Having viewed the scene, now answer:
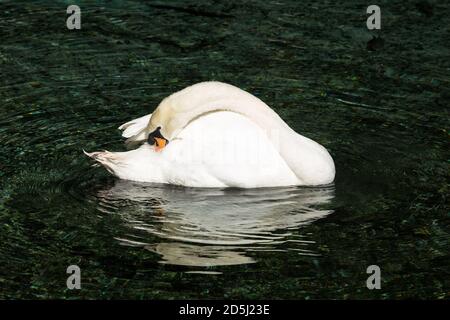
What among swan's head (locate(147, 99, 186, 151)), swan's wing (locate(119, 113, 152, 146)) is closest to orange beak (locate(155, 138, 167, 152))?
swan's head (locate(147, 99, 186, 151))

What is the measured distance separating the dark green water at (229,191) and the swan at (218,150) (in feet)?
0.48

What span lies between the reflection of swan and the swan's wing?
51 cm

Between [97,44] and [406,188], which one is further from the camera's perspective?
[97,44]

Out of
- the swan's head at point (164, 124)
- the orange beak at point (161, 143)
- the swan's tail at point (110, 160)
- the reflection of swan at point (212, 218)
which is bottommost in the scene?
the reflection of swan at point (212, 218)

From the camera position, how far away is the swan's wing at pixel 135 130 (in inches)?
416

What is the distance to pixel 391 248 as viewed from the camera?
8.97m

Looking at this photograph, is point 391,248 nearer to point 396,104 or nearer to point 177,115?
point 177,115

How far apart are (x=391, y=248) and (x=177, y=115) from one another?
7.84ft

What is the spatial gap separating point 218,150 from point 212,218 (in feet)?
2.74

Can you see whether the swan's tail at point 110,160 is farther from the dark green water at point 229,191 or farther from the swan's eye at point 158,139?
the swan's eye at point 158,139

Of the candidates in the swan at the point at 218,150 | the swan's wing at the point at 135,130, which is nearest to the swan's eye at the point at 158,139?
the swan at the point at 218,150

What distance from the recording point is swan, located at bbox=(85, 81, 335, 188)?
10.1m
